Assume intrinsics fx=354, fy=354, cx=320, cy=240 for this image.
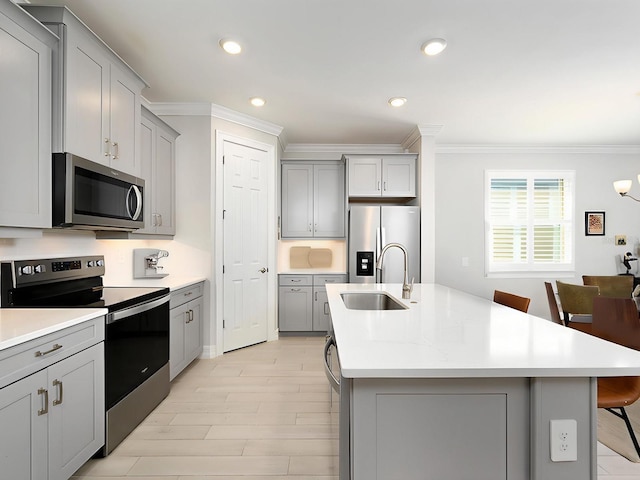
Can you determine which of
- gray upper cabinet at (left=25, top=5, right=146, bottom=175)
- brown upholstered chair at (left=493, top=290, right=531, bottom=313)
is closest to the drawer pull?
gray upper cabinet at (left=25, top=5, right=146, bottom=175)

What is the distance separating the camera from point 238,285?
395 cm

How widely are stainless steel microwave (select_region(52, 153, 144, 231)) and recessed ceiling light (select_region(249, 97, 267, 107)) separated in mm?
1419

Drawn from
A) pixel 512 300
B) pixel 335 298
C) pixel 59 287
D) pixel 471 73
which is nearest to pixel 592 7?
pixel 471 73

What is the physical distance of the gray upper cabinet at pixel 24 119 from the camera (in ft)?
5.30

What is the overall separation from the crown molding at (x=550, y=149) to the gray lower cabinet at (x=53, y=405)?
4.89 m

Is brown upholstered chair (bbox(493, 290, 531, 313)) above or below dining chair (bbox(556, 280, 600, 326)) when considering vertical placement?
above

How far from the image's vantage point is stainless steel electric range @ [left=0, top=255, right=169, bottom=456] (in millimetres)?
1942

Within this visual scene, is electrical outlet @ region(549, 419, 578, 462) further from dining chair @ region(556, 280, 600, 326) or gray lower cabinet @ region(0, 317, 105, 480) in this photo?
dining chair @ region(556, 280, 600, 326)

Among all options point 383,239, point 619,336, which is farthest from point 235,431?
point 383,239

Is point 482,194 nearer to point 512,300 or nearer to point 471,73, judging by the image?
point 471,73

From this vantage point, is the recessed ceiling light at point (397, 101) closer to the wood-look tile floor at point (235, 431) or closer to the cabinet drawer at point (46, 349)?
the wood-look tile floor at point (235, 431)

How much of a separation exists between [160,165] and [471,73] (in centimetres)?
287

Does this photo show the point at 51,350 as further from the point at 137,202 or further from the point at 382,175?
the point at 382,175

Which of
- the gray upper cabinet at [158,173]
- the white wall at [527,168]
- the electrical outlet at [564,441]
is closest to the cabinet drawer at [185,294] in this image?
the gray upper cabinet at [158,173]
